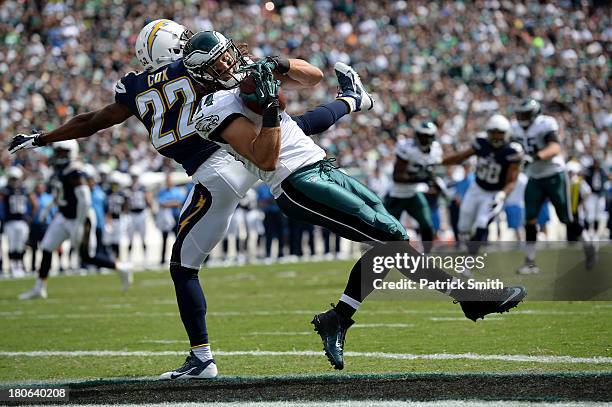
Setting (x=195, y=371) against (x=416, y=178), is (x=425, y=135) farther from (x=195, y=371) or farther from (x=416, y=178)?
(x=195, y=371)

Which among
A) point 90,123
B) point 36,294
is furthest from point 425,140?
point 90,123

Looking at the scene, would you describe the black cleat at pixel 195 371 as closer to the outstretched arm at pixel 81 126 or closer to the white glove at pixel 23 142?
the outstretched arm at pixel 81 126

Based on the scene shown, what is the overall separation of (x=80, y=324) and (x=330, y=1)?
21131 millimetres

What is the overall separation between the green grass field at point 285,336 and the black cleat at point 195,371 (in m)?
0.17

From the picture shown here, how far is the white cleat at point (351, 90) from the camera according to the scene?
17.9 ft

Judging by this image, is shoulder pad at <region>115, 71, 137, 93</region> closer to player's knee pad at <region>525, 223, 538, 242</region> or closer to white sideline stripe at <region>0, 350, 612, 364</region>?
white sideline stripe at <region>0, 350, 612, 364</region>

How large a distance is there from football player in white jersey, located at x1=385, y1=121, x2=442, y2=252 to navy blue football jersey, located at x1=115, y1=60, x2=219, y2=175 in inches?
215

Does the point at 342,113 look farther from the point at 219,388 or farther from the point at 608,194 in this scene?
the point at 608,194

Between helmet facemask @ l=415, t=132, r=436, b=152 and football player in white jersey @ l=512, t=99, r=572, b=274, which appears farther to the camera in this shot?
helmet facemask @ l=415, t=132, r=436, b=152

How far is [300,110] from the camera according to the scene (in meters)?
23.0

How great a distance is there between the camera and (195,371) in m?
5.26

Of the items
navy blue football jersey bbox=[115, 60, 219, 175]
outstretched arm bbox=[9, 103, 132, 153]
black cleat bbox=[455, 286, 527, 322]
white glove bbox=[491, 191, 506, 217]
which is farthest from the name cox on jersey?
white glove bbox=[491, 191, 506, 217]

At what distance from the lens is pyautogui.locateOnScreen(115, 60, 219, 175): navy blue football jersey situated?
560 cm

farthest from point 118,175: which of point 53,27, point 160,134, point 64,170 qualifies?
point 160,134
